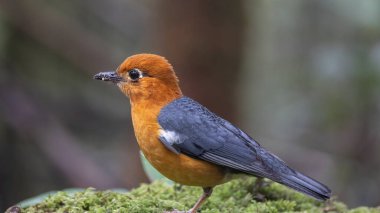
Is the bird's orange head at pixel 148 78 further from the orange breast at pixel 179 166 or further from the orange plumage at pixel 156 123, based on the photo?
the orange breast at pixel 179 166

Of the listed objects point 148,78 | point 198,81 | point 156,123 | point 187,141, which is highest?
point 198,81

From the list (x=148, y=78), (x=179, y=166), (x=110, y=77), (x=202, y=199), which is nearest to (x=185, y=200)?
(x=202, y=199)

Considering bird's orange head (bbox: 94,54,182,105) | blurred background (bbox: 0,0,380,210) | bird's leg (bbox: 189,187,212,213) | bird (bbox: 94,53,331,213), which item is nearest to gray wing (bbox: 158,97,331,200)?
bird (bbox: 94,53,331,213)

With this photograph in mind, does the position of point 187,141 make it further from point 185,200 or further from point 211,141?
point 185,200

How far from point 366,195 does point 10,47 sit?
21.1 ft

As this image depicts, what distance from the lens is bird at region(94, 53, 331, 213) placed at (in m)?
4.99

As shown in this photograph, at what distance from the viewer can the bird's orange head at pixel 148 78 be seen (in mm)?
5566

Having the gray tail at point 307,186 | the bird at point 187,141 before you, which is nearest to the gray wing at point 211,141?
the bird at point 187,141

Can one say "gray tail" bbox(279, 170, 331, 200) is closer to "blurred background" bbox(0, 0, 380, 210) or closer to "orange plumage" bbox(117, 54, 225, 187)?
"orange plumage" bbox(117, 54, 225, 187)

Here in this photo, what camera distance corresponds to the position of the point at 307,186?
490 centimetres

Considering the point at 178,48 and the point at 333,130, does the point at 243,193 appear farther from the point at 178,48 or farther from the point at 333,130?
the point at 333,130

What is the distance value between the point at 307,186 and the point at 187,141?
102 cm

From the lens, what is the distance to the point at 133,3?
1202 cm

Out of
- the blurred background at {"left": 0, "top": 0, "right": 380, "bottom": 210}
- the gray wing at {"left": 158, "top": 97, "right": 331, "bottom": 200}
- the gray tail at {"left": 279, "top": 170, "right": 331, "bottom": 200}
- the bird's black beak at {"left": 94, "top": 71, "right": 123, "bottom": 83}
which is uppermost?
the blurred background at {"left": 0, "top": 0, "right": 380, "bottom": 210}
